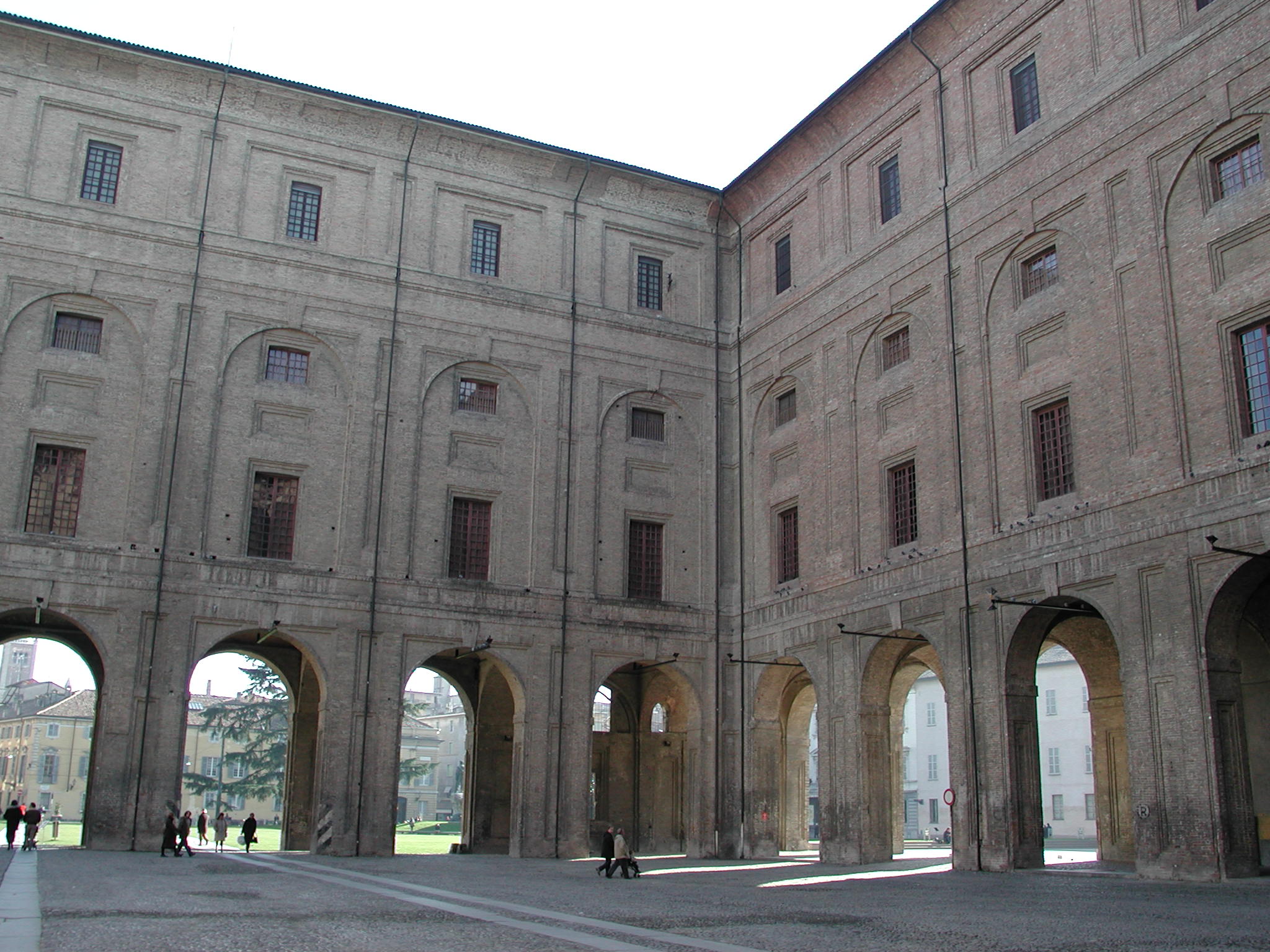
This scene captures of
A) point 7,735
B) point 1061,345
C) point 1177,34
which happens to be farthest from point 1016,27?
point 7,735

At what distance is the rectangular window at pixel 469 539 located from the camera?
1078 inches

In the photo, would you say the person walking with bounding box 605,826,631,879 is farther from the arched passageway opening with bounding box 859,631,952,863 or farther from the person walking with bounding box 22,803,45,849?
the person walking with bounding box 22,803,45,849

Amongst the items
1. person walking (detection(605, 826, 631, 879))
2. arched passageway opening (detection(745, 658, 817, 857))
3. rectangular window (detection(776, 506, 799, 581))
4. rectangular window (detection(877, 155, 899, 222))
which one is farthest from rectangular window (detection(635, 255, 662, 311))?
person walking (detection(605, 826, 631, 879))

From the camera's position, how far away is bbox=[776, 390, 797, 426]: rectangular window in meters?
28.5

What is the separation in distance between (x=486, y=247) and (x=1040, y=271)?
13012 millimetres

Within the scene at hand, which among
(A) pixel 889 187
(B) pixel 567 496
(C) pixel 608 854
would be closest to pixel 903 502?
(A) pixel 889 187

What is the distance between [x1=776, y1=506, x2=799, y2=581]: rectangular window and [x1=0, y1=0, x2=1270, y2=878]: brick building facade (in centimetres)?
9

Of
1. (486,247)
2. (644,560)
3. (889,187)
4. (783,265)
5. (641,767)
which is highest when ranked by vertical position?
(889,187)

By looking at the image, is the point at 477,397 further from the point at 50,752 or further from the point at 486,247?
the point at 50,752

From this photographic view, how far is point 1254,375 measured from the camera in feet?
59.1

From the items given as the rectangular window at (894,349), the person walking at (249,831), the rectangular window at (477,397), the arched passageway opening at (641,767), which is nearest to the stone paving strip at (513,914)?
the person walking at (249,831)

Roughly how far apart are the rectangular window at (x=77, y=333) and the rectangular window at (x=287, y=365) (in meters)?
3.32

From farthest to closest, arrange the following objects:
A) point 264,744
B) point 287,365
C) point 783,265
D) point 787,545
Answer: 1. point 264,744
2. point 783,265
3. point 787,545
4. point 287,365

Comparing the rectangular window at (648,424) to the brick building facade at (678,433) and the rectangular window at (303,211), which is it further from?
the rectangular window at (303,211)
